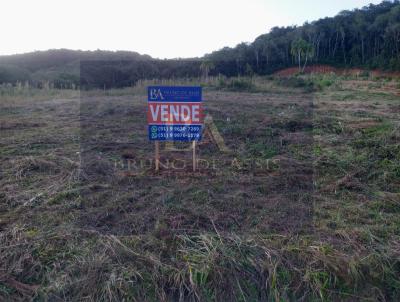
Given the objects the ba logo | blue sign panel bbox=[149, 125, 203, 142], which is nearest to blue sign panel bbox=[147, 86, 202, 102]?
the ba logo

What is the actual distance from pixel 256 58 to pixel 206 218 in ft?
111

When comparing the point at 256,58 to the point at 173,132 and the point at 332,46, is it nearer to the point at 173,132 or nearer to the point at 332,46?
the point at 332,46

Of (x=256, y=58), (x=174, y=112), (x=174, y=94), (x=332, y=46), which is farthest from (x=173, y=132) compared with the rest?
(x=332, y=46)

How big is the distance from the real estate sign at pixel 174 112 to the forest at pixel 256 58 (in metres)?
20.0

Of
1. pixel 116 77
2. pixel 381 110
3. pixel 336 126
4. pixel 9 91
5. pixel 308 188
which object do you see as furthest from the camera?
pixel 116 77

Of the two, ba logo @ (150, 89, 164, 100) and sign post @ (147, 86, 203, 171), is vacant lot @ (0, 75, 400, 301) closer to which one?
sign post @ (147, 86, 203, 171)

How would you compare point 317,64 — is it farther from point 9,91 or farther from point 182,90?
point 182,90

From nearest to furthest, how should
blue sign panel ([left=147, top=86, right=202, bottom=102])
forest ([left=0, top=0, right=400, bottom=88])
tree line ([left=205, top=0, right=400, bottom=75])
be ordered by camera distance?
blue sign panel ([left=147, top=86, right=202, bottom=102])
forest ([left=0, top=0, right=400, bottom=88])
tree line ([left=205, top=0, right=400, bottom=75])

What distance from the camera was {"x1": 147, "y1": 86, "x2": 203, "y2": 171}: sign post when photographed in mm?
4300

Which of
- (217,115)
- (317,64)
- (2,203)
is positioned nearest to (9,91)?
(217,115)

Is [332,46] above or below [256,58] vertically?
above

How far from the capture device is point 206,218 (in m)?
3.20

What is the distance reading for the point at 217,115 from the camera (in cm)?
830

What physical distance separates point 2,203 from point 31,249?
123 cm
